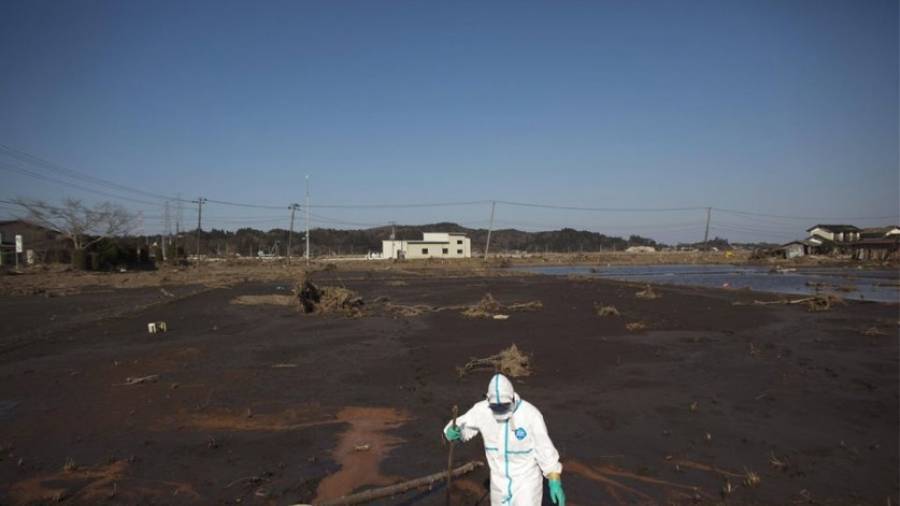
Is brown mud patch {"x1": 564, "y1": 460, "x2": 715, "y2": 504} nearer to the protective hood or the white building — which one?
the protective hood

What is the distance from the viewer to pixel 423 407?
945cm

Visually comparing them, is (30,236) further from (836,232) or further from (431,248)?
(836,232)

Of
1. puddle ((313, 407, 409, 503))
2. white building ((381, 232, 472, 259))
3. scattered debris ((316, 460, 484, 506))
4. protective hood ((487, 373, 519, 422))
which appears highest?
white building ((381, 232, 472, 259))

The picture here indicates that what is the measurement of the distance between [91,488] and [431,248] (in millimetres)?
86290

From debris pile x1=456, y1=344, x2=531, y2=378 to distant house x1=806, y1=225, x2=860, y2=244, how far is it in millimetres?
85046

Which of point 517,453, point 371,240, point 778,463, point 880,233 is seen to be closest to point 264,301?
point 778,463

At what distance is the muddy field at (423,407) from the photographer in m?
6.33

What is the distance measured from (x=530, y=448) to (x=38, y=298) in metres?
33.6

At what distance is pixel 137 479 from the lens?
6492 millimetres

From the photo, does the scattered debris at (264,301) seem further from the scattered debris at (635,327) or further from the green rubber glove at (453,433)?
the green rubber glove at (453,433)

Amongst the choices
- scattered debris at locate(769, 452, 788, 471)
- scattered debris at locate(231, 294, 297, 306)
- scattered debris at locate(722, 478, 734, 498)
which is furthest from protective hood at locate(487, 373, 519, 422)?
scattered debris at locate(231, 294, 297, 306)

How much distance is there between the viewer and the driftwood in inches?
215

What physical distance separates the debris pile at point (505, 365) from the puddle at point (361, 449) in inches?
120

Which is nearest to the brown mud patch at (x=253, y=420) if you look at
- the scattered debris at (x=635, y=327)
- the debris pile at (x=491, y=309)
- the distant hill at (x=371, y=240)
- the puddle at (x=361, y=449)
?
the puddle at (x=361, y=449)
